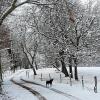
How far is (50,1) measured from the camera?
67.0 feet

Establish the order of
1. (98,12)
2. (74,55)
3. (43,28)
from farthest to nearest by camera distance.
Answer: (43,28) → (98,12) → (74,55)

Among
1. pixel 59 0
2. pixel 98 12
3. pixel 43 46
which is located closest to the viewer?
pixel 59 0

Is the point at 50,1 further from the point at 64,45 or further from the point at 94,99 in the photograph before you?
the point at 64,45

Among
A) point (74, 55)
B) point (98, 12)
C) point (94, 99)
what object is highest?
point (98, 12)

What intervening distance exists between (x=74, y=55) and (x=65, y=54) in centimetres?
224

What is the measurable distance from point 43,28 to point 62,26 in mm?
4395

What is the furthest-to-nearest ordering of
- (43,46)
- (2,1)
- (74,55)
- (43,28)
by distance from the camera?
(43,46), (43,28), (74,55), (2,1)

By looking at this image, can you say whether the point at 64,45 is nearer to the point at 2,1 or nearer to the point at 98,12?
the point at 98,12

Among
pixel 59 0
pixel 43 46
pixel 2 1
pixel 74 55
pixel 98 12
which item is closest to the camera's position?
pixel 59 0

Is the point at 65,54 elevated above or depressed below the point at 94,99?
above

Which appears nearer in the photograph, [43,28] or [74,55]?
[74,55]

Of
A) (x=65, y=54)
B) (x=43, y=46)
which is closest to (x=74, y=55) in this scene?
(x=65, y=54)

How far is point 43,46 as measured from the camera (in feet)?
162

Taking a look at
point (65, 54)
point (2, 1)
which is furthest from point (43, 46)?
point (2, 1)
